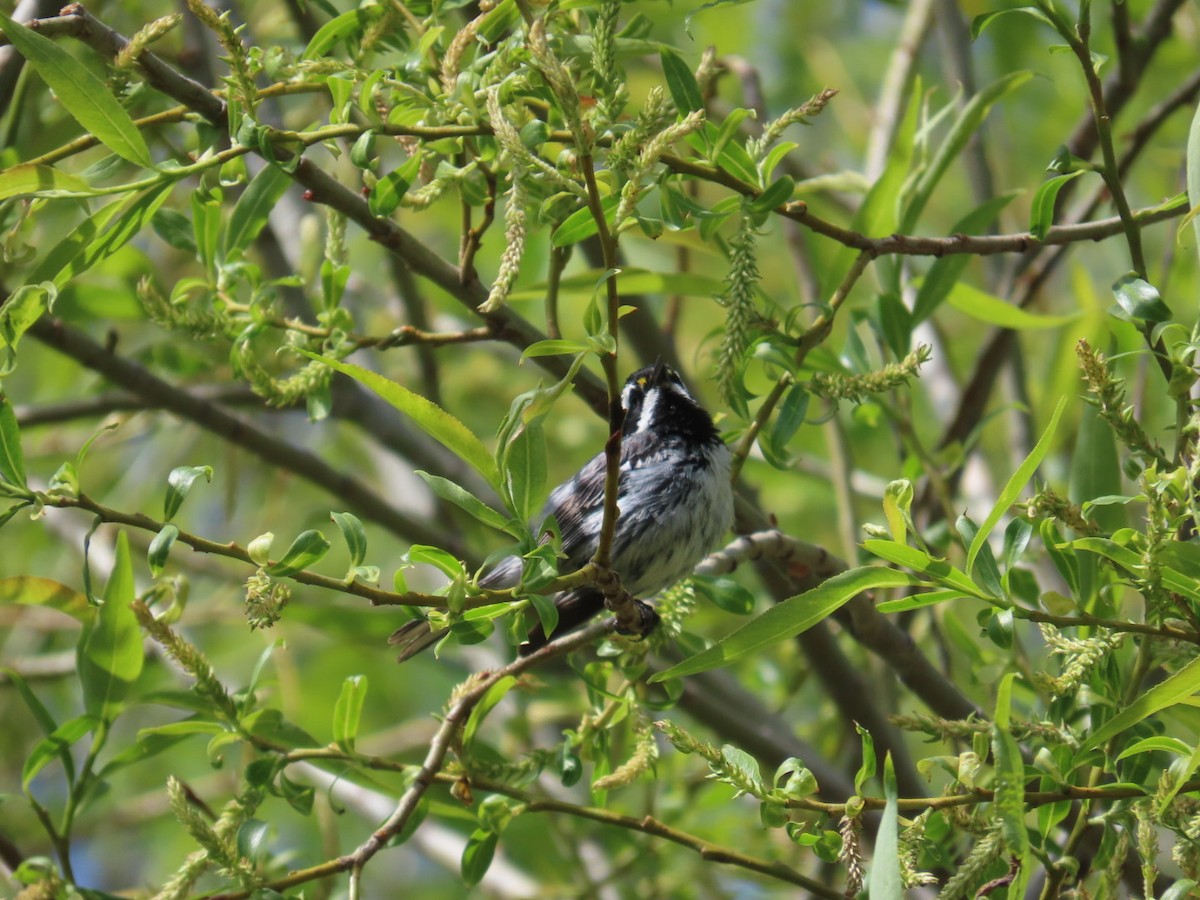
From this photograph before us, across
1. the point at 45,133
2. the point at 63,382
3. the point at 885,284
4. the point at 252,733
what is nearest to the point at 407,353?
the point at 63,382

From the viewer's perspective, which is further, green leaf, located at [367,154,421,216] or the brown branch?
the brown branch

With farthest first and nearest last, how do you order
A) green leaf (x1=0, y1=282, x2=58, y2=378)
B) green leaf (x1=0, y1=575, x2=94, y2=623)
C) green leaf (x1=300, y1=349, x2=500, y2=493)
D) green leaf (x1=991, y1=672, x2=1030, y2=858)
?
green leaf (x1=0, y1=575, x2=94, y2=623) → green leaf (x1=0, y1=282, x2=58, y2=378) → green leaf (x1=300, y1=349, x2=500, y2=493) → green leaf (x1=991, y1=672, x2=1030, y2=858)

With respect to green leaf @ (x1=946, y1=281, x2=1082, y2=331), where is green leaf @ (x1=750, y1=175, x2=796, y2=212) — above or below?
above

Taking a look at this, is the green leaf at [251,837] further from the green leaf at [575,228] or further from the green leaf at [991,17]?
the green leaf at [991,17]

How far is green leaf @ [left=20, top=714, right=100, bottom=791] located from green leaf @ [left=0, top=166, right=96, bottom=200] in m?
1.08

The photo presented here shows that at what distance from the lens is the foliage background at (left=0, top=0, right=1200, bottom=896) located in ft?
6.61

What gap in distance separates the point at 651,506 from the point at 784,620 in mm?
1642

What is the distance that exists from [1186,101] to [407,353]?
293 centimetres

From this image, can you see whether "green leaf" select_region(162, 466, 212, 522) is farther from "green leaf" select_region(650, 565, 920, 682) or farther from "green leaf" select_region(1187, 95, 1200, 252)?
"green leaf" select_region(1187, 95, 1200, 252)

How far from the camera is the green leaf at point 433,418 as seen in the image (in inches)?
68.6

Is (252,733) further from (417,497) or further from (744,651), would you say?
(417,497)

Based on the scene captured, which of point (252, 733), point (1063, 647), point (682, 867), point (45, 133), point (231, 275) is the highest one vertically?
point (45, 133)

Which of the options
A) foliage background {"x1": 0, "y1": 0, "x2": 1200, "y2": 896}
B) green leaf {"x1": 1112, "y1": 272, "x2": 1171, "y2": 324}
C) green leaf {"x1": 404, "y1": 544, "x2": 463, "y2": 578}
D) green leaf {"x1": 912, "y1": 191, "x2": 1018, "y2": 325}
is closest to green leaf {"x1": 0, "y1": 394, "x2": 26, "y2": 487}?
foliage background {"x1": 0, "y1": 0, "x2": 1200, "y2": 896}

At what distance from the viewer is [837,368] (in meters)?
2.93
